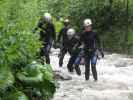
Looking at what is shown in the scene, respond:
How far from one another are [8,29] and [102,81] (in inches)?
267

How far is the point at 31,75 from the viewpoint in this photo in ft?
36.9

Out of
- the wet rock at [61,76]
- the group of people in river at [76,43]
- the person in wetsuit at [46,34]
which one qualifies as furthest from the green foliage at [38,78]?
the person in wetsuit at [46,34]

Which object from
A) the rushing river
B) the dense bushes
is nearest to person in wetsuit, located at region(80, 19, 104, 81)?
the rushing river

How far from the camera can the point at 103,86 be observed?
1608 centimetres

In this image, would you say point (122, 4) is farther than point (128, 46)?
Yes

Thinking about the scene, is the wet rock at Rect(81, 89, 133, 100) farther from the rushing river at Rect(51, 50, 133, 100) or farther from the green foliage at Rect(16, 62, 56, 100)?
the green foliage at Rect(16, 62, 56, 100)

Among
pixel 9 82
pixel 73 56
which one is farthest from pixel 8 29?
pixel 73 56

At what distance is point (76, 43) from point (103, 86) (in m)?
3.02

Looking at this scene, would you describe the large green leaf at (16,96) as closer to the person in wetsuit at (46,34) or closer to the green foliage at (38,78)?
the green foliage at (38,78)

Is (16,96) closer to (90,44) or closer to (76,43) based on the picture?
(90,44)

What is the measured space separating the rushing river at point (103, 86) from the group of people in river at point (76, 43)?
494 mm

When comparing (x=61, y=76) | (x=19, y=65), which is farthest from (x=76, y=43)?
(x=19, y=65)

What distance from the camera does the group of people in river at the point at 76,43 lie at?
645 inches

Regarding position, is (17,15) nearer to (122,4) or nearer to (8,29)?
(8,29)
